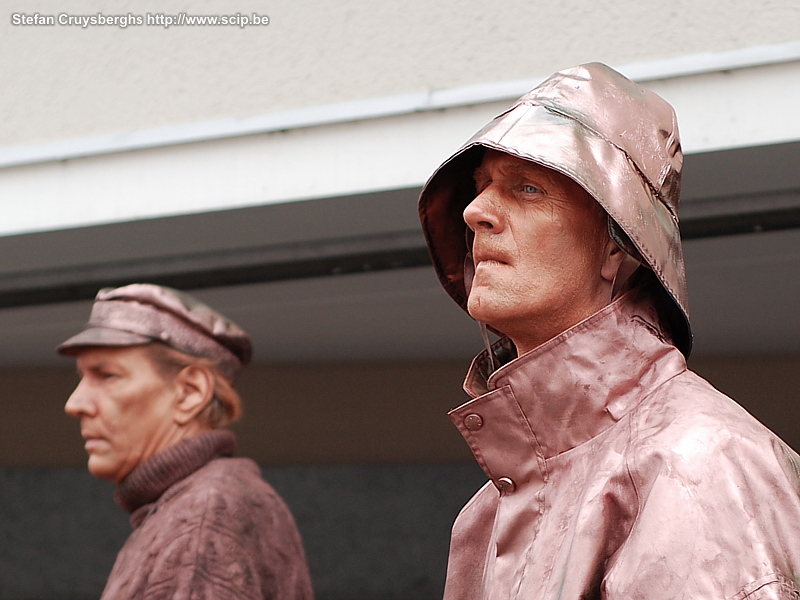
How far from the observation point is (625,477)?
5.94 feet

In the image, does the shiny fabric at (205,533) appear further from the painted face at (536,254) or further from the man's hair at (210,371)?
the painted face at (536,254)

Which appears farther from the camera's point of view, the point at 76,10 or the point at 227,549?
the point at 76,10

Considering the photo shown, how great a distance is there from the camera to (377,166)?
3652mm

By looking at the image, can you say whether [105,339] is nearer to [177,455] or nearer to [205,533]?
[177,455]

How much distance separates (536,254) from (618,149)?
207 mm

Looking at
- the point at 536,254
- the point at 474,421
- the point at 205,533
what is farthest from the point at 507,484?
the point at 205,533

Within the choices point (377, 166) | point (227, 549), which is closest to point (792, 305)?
point (377, 166)

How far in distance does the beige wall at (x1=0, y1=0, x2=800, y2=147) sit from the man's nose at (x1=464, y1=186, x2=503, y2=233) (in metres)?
1.53

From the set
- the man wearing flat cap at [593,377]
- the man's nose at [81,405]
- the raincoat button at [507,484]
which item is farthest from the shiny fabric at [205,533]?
the raincoat button at [507,484]

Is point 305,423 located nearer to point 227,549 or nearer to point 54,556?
point 54,556

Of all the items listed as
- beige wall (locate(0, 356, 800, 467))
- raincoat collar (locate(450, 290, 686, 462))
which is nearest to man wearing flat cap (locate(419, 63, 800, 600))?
raincoat collar (locate(450, 290, 686, 462))

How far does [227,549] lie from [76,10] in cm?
205

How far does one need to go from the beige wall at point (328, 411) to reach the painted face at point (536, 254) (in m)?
3.35

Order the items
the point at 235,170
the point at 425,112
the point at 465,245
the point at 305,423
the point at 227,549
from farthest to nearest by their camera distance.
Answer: the point at 305,423 → the point at 235,170 → the point at 425,112 → the point at 227,549 → the point at 465,245
